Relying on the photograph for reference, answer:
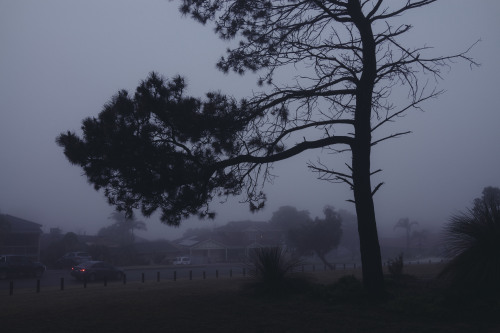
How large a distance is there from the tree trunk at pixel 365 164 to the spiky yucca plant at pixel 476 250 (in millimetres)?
1321

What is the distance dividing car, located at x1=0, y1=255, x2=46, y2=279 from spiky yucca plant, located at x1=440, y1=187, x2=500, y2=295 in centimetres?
2657

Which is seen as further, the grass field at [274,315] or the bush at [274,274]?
the bush at [274,274]

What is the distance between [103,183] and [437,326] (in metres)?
6.53

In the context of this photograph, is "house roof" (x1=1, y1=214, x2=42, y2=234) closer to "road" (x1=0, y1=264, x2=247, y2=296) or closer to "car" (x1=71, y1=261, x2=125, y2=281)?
"road" (x1=0, y1=264, x2=247, y2=296)

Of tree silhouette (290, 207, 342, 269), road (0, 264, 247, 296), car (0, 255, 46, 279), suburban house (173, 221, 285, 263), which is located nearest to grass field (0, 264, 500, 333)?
road (0, 264, 247, 296)

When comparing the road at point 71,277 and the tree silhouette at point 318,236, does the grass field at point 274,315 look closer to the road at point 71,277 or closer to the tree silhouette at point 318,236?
the road at point 71,277

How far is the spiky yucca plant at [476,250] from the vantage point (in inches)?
286

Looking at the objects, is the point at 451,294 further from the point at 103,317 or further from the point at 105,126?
the point at 105,126

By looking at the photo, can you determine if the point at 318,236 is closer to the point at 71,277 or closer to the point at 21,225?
the point at 71,277

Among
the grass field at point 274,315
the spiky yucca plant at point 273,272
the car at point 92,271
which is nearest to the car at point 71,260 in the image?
the car at point 92,271

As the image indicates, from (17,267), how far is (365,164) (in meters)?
25.8

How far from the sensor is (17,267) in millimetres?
27141

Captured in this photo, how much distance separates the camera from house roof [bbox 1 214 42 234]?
43.7 metres

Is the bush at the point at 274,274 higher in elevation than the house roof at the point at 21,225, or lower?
lower
